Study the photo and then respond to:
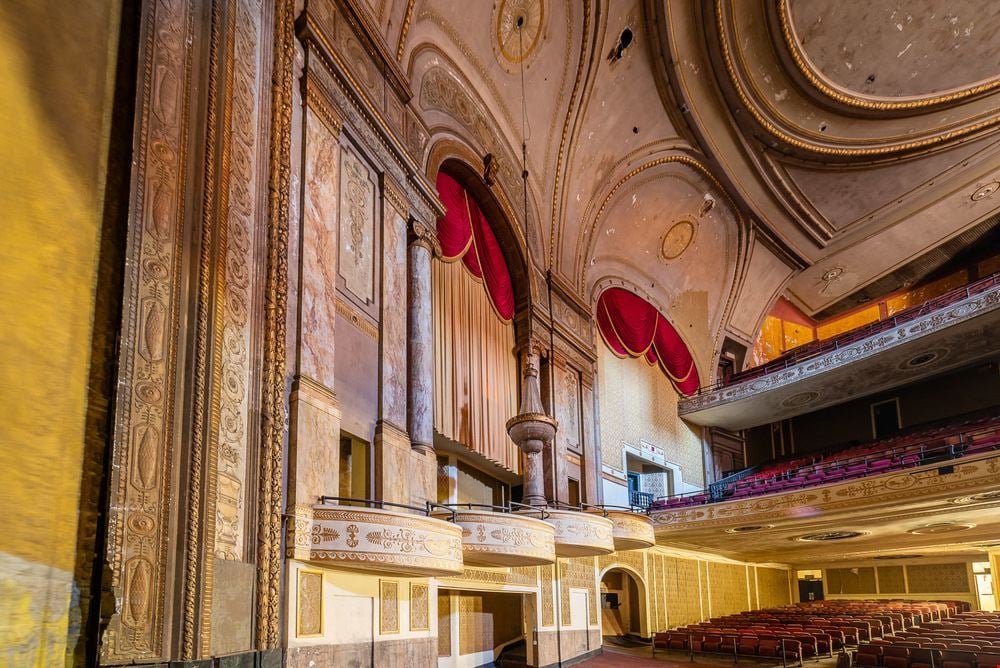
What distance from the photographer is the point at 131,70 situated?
609 centimetres

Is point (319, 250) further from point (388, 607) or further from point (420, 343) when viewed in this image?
point (388, 607)

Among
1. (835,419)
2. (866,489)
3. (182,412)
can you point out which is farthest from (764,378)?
(182,412)

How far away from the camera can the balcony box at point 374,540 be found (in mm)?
7090

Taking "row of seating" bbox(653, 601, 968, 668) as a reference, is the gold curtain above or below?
above

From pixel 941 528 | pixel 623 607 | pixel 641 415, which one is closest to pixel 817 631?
pixel 941 528

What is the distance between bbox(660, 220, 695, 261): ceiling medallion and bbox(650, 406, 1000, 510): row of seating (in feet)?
20.1

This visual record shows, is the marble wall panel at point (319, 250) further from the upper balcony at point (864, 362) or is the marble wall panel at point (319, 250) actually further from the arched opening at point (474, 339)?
the upper balcony at point (864, 362)

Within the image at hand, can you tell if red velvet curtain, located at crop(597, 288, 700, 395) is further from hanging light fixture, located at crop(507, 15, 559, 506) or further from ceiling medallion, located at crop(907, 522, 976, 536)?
ceiling medallion, located at crop(907, 522, 976, 536)

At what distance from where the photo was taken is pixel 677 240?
793 inches

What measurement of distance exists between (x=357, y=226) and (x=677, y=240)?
41.2 feet

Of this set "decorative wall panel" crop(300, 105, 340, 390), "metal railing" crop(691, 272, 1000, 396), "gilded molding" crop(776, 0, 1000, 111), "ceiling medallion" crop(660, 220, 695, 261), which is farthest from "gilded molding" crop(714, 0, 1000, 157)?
"decorative wall panel" crop(300, 105, 340, 390)

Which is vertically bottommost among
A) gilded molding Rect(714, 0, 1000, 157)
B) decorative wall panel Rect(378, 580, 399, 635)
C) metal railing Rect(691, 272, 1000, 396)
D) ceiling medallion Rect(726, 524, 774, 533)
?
decorative wall panel Rect(378, 580, 399, 635)

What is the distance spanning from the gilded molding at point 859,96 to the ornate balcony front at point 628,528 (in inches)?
462

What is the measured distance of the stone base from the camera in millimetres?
6777
